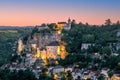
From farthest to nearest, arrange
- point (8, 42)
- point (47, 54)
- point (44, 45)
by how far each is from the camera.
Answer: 1. point (8, 42)
2. point (44, 45)
3. point (47, 54)

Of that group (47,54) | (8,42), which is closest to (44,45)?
(47,54)

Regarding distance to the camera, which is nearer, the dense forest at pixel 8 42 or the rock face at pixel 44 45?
the rock face at pixel 44 45

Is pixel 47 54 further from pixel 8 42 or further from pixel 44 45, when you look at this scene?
pixel 8 42

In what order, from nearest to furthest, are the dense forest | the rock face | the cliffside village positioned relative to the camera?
the cliffside village < the rock face < the dense forest

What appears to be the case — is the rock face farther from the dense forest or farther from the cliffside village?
the dense forest

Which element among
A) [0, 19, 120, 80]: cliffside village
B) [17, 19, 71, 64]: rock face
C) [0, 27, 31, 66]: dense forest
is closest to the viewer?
[0, 19, 120, 80]: cliffside village

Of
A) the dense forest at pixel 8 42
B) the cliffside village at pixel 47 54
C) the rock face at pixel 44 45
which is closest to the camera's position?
the cliffside village at pixel 47 54

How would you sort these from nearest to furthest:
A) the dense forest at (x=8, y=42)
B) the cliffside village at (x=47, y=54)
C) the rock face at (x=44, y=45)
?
1. the cliffside village at (x=47, y=54)
2. the rock face at (x=44, y=45)
3. the dense forest at (x=8, y=42)

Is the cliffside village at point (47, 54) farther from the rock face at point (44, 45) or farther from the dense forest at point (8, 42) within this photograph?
the dense forest at point (8, 42)

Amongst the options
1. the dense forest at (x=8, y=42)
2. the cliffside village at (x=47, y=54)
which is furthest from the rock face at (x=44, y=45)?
the dense forest at (x=8, y=42)

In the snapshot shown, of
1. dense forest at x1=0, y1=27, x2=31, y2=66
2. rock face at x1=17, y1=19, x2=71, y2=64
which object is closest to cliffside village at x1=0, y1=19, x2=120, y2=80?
rock face at x1=17, y1=19, x2=71, y2=64

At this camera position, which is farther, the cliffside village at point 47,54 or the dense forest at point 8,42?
the dense forest at point 8,42

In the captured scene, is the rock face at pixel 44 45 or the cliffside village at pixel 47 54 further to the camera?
the rock face at pixel 44 45

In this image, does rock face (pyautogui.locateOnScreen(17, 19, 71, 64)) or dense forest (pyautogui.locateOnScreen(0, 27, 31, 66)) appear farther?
dense forest (pyautogui.locateOnScreen(0, 27, 31, 66))
